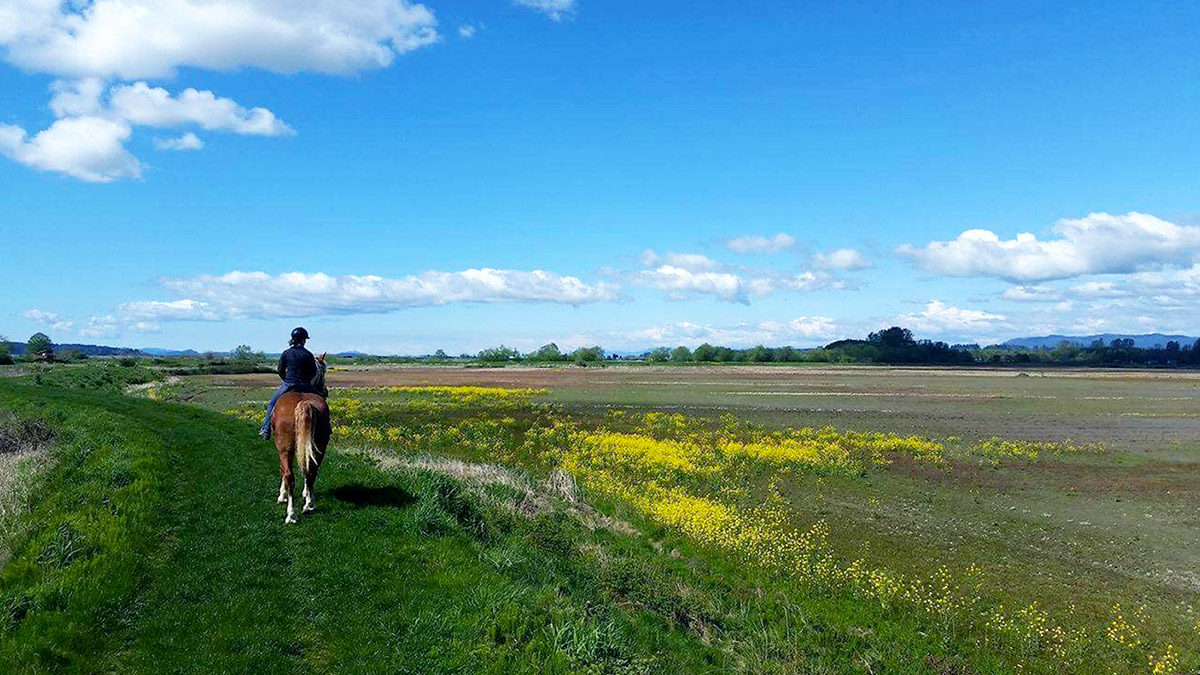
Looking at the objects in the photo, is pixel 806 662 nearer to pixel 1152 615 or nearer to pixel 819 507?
pixel 1152 615

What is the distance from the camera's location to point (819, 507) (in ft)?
77.2

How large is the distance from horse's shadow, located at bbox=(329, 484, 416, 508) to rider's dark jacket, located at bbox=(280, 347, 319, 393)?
2.80 m

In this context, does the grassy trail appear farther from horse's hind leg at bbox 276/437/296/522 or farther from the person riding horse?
the person riding horse

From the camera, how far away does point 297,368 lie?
52.1 feet

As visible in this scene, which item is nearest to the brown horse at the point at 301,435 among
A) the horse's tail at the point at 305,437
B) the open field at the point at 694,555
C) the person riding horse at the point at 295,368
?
the horse's tail at the point at 305,437

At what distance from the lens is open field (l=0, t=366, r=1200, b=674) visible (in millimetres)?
9727

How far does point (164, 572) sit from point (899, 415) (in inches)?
2042

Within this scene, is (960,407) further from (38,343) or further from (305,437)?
(38,343)

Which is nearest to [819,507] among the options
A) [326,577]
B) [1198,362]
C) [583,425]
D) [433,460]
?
[433,460]

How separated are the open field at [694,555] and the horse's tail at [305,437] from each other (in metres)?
1.17

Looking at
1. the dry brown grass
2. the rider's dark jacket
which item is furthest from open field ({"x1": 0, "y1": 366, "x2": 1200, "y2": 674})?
the rider's dark jacket

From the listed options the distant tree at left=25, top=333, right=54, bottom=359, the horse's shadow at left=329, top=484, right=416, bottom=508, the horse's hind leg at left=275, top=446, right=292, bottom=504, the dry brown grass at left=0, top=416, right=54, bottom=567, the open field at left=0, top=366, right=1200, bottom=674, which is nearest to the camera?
the open field at left=0, top=366, right=1200, bottom=674

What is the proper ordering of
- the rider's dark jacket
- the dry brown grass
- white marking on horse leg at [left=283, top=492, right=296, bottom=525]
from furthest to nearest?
the rider's dark jacket
white marking on horse leg at [left=283, top=492, right=296, bottom=525]
the dry brown grass

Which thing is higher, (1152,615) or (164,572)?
(164,572)
